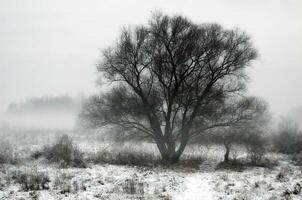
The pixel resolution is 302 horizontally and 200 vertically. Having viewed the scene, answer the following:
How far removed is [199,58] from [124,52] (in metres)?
5.29

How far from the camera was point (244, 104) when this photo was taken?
74.4 feet

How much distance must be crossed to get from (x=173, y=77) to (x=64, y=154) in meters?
9.19

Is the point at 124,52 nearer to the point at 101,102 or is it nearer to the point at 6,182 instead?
the point at 101,102

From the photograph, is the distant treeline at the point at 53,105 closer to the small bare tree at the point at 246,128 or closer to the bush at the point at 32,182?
the small bare tree at the point at 246,128

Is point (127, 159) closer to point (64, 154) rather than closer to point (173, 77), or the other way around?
point (64, 154)

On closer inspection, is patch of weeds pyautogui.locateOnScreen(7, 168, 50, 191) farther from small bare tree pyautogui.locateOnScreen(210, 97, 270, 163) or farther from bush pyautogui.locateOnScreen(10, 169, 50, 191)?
small bare tree pyautogui.locateOnScreen(210, 97, 270, 163)

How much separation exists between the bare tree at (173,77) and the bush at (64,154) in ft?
8.55

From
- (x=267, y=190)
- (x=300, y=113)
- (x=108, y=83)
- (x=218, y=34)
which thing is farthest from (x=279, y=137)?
(x=300, y=113)

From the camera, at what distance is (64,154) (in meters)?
21.2

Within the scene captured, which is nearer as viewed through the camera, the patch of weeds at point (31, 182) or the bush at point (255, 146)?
the patch of weeds at point (31, 182)

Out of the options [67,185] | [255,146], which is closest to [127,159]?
[255,146]

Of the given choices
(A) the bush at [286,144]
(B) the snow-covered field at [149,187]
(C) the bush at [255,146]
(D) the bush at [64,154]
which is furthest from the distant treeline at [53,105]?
(B) the snow-covered field at [149,187]

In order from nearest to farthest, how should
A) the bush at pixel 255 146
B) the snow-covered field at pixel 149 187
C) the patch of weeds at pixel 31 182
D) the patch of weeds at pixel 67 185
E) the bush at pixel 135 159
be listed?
the snow-covered field at pixel 149 187 < the patch of weeds at pixel 67 185 < the patch of weeds at pixel 31 182 < the bush at pixel 135 159 < the bush at pixel 255 146

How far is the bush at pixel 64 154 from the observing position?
1995 cm
